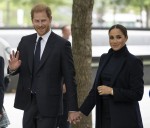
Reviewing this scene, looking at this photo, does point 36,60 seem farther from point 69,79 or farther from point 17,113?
point 17,113

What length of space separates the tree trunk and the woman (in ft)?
5.16

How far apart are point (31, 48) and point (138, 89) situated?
1.15m

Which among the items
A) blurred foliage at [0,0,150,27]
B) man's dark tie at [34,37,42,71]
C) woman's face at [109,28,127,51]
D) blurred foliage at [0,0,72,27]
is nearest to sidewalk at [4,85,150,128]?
man's dark tie at [34,37,42,71]

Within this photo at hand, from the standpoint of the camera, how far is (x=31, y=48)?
4812 millimetres

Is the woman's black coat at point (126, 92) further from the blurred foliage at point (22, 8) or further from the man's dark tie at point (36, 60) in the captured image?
the blurred foliage at point (22, 8)

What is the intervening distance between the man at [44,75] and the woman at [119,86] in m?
0.30

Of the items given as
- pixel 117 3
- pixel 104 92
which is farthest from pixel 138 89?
pixel 117 3

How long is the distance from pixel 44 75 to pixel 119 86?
2.45 ft

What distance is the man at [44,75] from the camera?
15.4 ft

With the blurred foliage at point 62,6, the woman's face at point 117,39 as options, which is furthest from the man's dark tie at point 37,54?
the blurred foliage at point 62,6

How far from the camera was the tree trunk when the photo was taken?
20.9ft

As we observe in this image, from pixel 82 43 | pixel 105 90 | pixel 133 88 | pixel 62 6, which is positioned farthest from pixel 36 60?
pixel 62 6

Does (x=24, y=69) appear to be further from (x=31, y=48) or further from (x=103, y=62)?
(x=103, y=62)

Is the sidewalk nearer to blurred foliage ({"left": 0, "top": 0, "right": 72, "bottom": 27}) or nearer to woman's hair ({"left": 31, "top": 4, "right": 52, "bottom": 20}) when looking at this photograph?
woman's hair ({"left": 31, "top": 4, "right": 52, "bottom": 20})
